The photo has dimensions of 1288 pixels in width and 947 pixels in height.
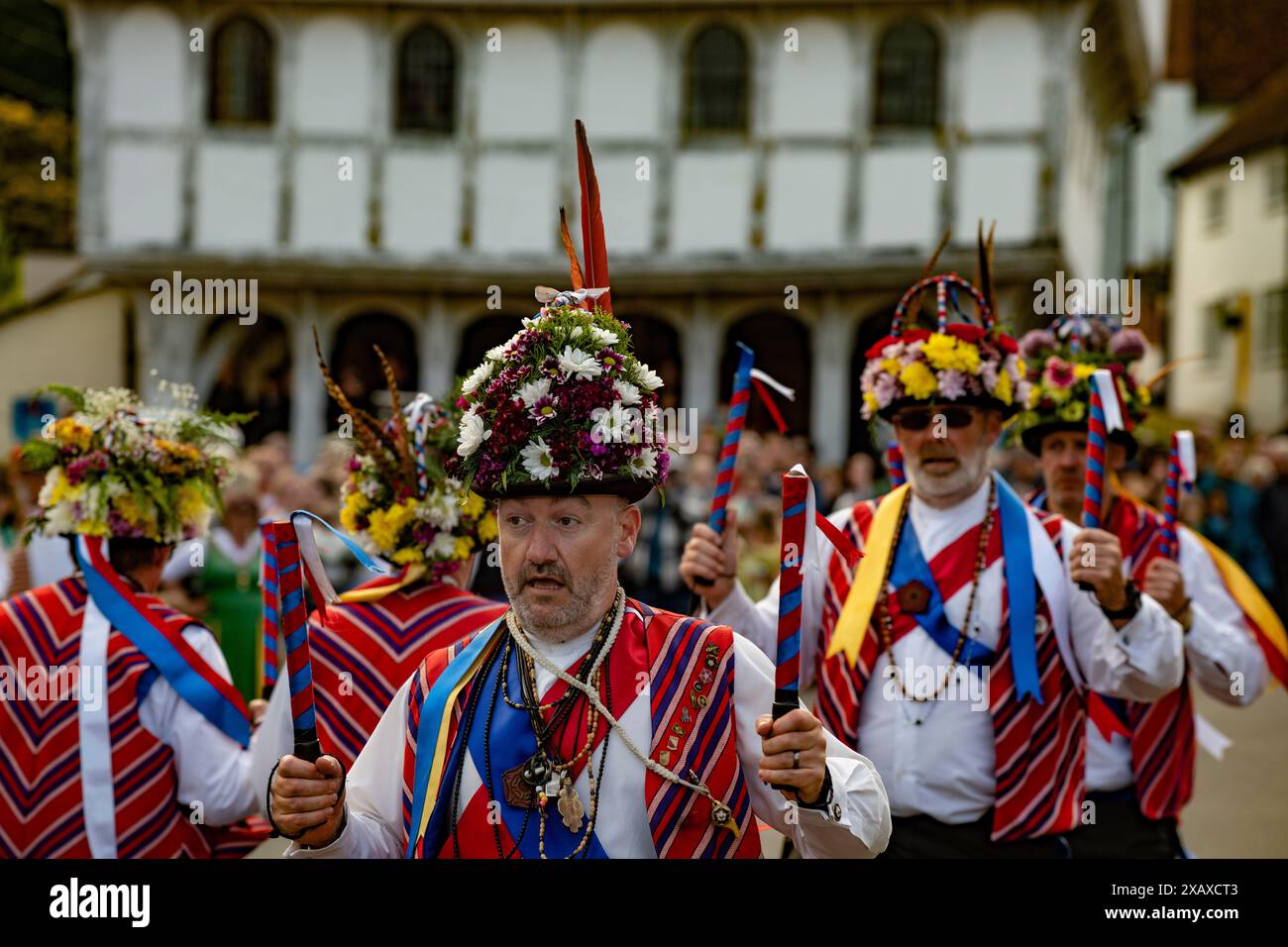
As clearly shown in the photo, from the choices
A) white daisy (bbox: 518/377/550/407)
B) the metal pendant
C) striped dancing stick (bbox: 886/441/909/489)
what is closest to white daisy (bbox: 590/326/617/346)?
white daisy (bbox: 518/377/550/407)

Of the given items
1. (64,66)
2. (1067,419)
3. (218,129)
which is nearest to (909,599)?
(1067,419)

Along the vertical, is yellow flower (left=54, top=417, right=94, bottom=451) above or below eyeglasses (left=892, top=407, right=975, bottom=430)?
below

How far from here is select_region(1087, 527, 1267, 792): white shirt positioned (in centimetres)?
547

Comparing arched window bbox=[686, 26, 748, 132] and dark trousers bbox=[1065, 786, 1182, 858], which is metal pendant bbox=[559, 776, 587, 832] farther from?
arched window bbox=[686, 26, 748, 132]

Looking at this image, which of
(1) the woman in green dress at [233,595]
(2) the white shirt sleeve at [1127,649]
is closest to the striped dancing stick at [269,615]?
(2) the white shirt sleeve at [1127,649]

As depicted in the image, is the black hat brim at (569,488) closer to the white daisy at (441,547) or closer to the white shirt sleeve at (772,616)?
the white shirt sleeve at (772,616)

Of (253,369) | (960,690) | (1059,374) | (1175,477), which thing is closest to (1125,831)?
(1175,477)

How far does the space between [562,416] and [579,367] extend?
113mm

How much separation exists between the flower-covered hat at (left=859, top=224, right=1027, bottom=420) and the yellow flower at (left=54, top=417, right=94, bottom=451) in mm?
2439

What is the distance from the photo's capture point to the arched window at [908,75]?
704 inches

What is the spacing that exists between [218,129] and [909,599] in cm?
1545

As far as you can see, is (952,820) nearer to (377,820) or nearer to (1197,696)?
(377,820)

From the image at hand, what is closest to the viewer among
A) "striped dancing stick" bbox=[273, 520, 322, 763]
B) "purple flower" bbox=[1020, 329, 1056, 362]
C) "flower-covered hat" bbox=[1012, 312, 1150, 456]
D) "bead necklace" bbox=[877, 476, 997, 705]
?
"striped dancing stick" bbox=[273, 520, 322, 763]

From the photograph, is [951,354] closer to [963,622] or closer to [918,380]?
[918,380]
